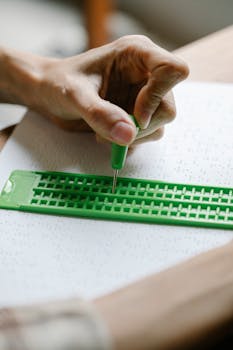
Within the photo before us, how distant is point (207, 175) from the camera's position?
2.85 feet

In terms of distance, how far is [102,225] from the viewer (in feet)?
2.64

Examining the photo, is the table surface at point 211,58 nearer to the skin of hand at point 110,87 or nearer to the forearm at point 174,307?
the skin of hand at point 110,87

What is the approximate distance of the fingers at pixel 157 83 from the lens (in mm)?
872

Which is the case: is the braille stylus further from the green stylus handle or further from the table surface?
the table surface

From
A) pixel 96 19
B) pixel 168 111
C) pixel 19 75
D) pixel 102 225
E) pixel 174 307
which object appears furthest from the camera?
pixel 96 19

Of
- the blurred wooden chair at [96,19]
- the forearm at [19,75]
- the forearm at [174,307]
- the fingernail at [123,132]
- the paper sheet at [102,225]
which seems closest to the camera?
the forearm at [174,307]

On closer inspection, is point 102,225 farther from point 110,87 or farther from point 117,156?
point 110,87

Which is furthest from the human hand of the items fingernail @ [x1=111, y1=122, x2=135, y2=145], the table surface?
the table surface

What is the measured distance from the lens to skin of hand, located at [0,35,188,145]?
0.86m

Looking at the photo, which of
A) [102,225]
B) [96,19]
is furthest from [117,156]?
[96,19]

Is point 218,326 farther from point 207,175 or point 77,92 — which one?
point 77,92

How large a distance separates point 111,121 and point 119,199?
0.11m

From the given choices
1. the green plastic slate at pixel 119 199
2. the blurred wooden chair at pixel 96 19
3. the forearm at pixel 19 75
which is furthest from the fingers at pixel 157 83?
the blurred wooden chair at pixel 96 19

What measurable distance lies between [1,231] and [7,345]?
0.26m
